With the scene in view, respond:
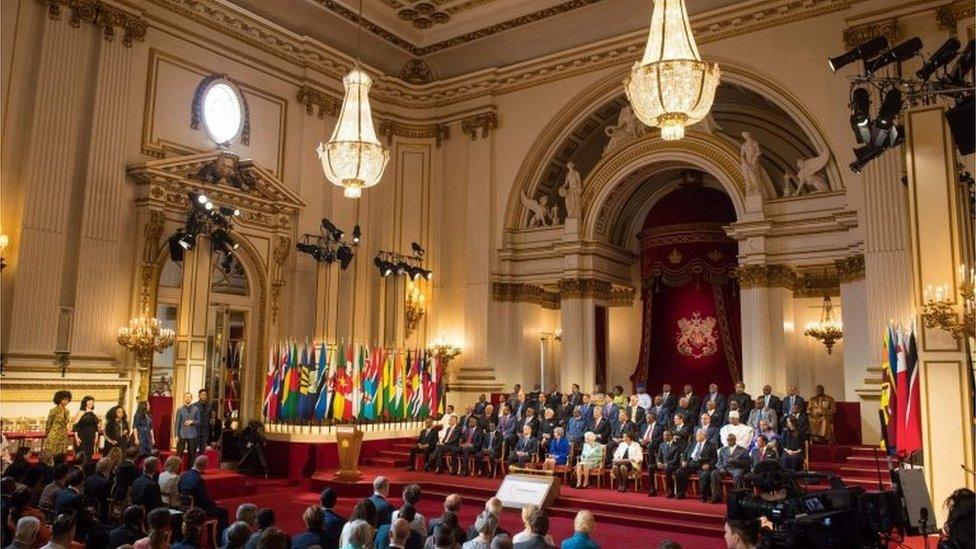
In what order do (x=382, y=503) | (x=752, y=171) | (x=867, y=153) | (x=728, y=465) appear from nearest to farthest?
(x=382, y=503) < (x=867, y=153) < (x=728, y=465) < (x=752, y=171)

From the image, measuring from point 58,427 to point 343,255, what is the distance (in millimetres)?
6049

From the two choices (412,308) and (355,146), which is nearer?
(355,146)

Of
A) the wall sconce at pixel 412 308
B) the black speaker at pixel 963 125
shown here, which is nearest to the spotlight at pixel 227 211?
the wall sconce at pixel 412 308

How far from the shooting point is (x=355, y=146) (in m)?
7.52

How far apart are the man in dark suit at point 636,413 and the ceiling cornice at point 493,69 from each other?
6.39 m

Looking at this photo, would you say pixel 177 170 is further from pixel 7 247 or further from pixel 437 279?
pixel 437 279

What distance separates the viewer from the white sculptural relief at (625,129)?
1458 cm

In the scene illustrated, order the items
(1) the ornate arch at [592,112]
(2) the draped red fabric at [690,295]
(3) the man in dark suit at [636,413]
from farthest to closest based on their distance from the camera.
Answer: (2) the draped red fabric at [690,295] → (1) the ornate arch at [592,112] → (3) the man in dark suit at [636,413]

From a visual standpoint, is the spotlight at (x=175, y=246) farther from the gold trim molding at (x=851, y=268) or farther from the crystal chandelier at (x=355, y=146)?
the gold trim molding at (x=851, y=268)

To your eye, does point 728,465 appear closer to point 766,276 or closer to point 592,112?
point 766,276

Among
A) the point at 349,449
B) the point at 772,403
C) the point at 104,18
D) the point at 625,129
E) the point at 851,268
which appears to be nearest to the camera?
the point at 772,403

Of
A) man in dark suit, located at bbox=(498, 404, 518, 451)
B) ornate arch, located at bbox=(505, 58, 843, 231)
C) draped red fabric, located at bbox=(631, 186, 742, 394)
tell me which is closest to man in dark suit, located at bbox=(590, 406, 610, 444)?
man in dark suit, located at bbox=(498, 404, 518, 451)

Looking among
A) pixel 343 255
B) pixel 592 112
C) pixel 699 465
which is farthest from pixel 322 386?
pixel 592 112

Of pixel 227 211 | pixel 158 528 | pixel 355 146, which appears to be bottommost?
pixel 158 528
